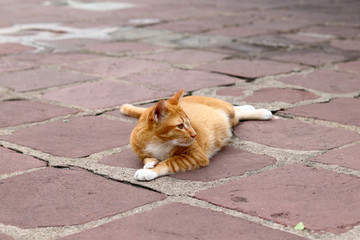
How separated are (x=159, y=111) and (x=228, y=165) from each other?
45 cm

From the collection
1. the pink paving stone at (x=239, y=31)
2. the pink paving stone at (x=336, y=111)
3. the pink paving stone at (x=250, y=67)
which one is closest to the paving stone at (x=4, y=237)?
the pink paving stone at (x=336, y=111)

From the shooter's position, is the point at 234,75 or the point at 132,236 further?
the point at 234,75

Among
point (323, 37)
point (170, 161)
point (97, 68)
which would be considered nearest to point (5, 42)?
point (97, 68)

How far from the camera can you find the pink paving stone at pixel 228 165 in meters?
2.67

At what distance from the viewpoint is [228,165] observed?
2.81m

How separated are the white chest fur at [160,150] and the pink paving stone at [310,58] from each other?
8.19 feet

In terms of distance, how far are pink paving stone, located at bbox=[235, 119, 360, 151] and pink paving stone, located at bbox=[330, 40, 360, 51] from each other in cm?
237

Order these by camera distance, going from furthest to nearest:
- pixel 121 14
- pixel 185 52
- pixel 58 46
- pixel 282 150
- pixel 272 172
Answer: pixel 121 14 < pixel 58 46 < pixel 185 52 < pixel 282 150 < pixel 272 172

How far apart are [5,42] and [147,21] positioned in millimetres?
2076

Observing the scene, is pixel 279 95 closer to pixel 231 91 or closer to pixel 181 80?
pixel 231 91

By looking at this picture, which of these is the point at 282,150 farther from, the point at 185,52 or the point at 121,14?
the point at 121,14

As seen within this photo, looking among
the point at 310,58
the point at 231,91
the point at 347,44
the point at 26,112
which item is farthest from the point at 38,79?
the point at 347,44

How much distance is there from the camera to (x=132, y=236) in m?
2.07

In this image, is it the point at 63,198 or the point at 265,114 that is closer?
the point at 63,198
